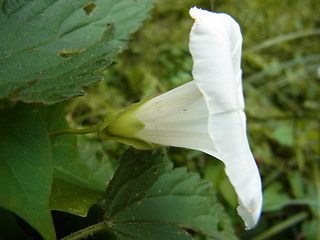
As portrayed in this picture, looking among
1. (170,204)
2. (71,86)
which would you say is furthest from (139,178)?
(71,86)

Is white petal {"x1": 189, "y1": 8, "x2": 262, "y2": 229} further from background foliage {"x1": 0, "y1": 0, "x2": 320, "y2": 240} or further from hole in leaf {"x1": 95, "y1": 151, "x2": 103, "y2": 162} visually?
hole in leaf {"x1": 95, "y1": 151, "x2": 103, "y2": 162}

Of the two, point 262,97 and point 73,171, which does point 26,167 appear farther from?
point 262,97

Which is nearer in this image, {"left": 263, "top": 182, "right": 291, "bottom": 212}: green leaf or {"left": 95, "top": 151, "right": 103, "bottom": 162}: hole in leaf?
{"left": 95, "top": 151, "right": 103, "bottom": 162}: hole in leaf

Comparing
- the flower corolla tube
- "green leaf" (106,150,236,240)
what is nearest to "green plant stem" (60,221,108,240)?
"green leaf" (106,150,236,240)

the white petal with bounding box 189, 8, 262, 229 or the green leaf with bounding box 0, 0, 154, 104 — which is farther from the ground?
the green leaf with bounding box 0, 0, 154, 104

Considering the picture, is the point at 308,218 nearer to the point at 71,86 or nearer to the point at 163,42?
the point at 163,42

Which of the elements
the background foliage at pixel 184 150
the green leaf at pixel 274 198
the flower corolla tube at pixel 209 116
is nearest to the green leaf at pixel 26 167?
the background foliage at pixel 184 150

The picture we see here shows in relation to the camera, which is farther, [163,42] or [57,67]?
[163,42]

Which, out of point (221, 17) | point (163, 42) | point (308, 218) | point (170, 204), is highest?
point (221, 17)

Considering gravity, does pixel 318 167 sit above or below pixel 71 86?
below
